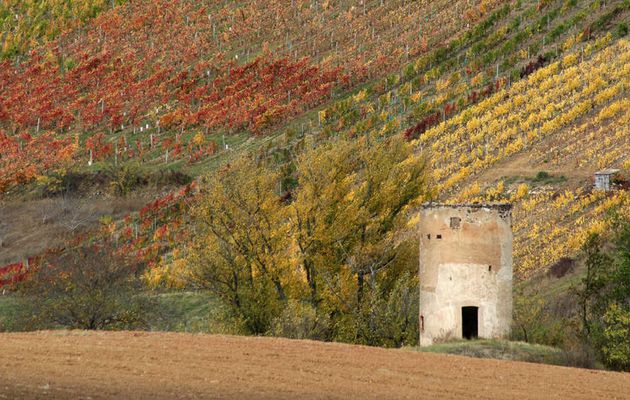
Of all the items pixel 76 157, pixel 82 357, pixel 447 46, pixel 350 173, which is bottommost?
pixel 82 357

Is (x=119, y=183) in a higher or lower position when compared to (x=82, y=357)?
higher

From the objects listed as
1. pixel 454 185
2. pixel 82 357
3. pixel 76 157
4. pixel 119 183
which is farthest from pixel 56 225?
pixel 82 357

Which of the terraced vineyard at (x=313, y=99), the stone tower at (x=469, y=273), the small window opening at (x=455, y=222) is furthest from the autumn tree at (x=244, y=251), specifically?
the terraced vineyard at (x=313, y=99)

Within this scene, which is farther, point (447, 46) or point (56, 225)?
point (447, 46)

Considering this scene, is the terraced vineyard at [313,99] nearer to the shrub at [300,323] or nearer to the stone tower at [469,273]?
the shrub at [300,323]

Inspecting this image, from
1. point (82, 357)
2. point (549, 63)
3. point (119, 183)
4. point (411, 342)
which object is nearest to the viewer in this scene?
point (82, 357)

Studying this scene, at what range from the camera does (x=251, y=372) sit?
80.9 feet

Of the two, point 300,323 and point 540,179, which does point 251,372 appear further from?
point 540,179

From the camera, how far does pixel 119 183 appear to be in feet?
295

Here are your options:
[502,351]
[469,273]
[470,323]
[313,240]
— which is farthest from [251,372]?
[313,240]

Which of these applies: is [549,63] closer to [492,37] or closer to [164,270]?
[492,37]

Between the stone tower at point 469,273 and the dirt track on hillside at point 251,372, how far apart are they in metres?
3.56

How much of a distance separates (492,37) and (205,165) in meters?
24.4

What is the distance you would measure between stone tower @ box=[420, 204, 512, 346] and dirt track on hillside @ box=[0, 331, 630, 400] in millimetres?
3559
